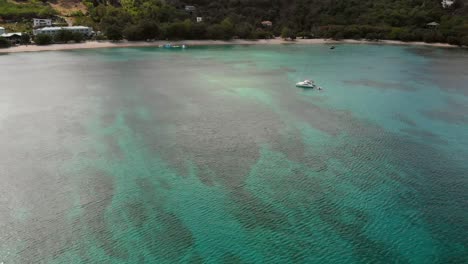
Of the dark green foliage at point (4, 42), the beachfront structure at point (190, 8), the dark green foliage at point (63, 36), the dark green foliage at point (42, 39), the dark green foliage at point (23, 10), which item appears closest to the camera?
the dark green foliage at point (4, 42)

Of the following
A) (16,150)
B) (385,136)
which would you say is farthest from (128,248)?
(385,136)

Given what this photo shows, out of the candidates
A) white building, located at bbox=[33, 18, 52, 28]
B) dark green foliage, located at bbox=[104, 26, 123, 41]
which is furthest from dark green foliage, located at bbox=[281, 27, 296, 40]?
white building, located at bbox=[33, 18, 52, 28]

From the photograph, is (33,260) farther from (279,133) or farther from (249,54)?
(249,54)

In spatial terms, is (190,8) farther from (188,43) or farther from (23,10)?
(23,10)

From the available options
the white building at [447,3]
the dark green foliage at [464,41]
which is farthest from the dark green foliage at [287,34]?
the white building at [447,3]

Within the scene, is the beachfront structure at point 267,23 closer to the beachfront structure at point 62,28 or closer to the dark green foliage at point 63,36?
the beachfront structure at point 62,28

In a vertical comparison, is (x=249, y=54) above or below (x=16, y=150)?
above
